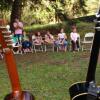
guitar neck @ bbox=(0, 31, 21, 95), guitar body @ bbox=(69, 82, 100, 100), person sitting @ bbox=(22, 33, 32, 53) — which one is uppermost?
guitar neck @ bbox=(0, 31, 21, 95)

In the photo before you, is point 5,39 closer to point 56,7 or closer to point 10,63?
point 10,63

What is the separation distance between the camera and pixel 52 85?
27.4 ft

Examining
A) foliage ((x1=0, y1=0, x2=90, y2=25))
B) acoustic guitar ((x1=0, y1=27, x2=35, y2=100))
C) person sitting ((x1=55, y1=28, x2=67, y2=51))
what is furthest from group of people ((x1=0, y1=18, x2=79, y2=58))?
acoustic guitar ((x1=0, y1=27, x2=35, y2=100))

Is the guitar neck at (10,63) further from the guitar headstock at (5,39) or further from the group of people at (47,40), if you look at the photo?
the group of people at (47,40)

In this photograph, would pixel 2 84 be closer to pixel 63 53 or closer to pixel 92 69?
pixel 63 53

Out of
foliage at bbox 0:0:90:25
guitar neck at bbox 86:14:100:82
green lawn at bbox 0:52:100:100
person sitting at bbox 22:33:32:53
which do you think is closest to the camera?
guitar neck at bbox 86:14:100:82

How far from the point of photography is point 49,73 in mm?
10227

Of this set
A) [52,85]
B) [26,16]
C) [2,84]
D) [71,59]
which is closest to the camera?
[52,85]

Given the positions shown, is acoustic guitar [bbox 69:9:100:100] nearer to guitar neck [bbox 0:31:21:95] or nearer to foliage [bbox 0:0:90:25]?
guitar neck [bbox 0:31:21:95]

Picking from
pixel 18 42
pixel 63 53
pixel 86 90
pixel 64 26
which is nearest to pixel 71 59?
pixel 63 53

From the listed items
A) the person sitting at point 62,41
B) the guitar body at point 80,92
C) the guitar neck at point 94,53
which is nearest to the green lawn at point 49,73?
the person sitting at point 62,41

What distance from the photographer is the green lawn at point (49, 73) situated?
25.2 feet

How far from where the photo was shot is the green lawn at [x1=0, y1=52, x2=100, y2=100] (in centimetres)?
769

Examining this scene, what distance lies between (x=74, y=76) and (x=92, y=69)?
308 inches
